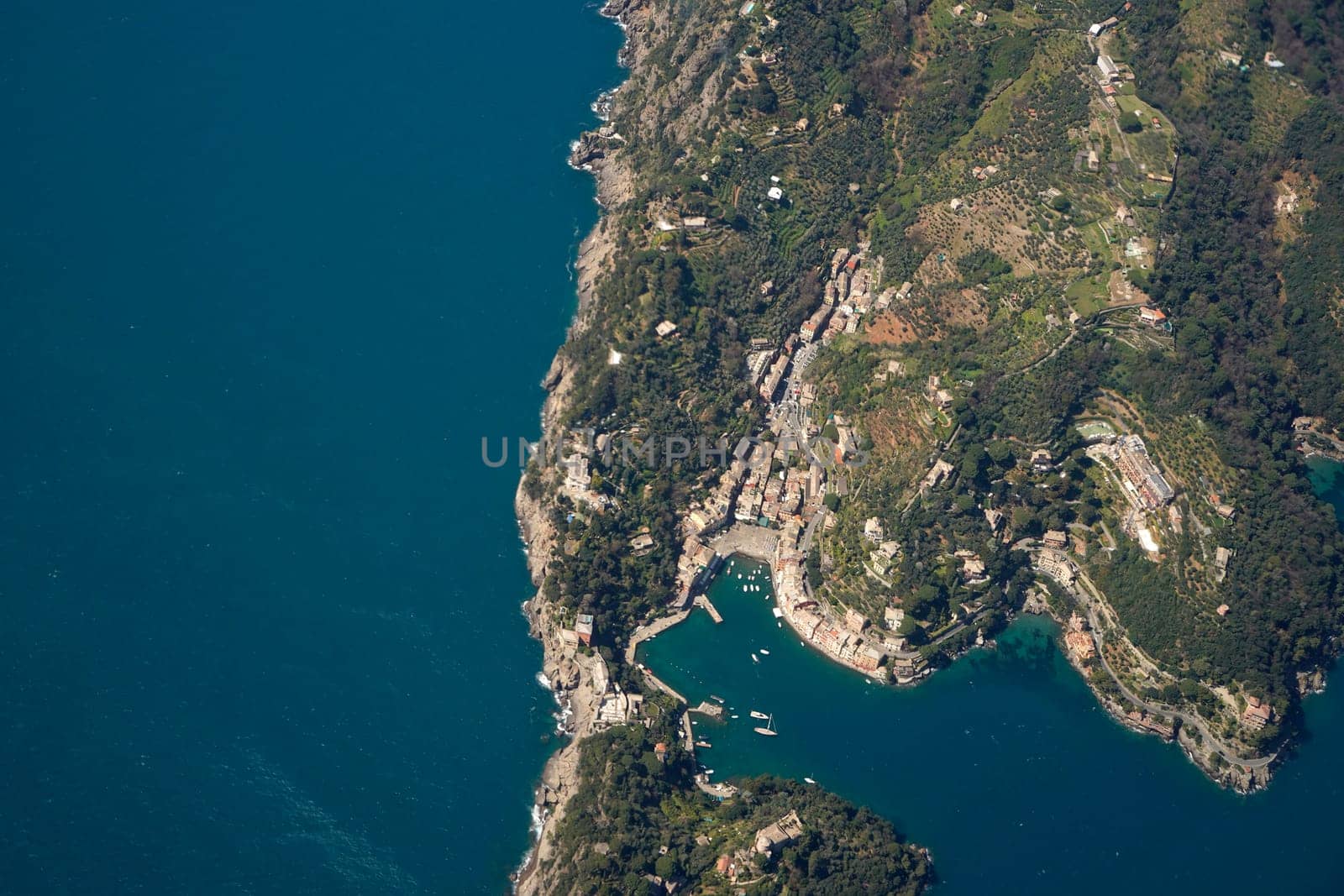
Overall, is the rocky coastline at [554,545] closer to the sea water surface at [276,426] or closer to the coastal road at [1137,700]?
the sea water surface at [276,426]

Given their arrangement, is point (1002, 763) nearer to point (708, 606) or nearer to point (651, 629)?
point (708, 606)

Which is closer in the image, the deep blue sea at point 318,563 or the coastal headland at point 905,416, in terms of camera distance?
the deep blue sea at point 318,563

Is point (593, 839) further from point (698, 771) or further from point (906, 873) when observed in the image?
point (906, 873)

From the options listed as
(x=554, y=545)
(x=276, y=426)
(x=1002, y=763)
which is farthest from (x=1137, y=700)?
(x=276, y=426)

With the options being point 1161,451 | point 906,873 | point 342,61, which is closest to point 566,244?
point 342,61

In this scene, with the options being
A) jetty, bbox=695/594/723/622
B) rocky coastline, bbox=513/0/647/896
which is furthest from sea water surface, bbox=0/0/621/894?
jetty, bbox=695/594/723/622

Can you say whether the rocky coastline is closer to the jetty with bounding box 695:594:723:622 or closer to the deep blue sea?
the deep blue sea

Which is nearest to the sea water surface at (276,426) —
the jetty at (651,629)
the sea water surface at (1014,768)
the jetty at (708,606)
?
the jetty at (651,629)
